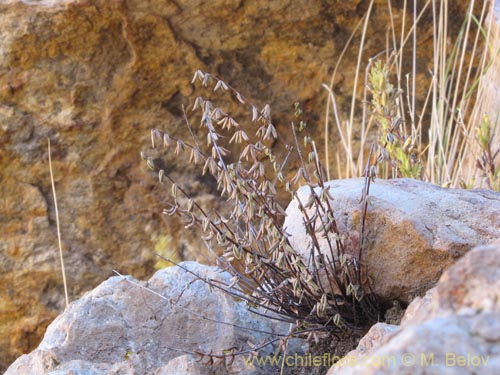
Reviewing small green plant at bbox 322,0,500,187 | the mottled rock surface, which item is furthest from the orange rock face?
the mottled rock surface

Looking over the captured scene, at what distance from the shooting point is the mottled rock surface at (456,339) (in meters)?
0.79

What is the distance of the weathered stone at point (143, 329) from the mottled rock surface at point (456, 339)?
0.75 meters

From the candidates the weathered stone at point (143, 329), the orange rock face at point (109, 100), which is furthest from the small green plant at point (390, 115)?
→ the orange rock face at point (109, 100)

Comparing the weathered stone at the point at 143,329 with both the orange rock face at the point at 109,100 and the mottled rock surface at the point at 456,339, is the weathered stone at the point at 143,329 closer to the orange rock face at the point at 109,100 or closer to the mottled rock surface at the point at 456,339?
the mottled rock surface at the point at 456,339

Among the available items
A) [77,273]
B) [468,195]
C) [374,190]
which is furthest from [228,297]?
[77,273]

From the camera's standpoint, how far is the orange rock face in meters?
2.72

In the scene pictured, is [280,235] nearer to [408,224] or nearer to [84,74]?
[408,224]

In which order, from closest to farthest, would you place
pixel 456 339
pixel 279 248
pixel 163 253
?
1. pixel 456 339
2. pixel 279 248
3. pixel 163 253

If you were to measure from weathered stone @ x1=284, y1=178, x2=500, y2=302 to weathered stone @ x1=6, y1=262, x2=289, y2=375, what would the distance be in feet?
0.71

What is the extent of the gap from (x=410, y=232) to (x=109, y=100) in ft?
4.99

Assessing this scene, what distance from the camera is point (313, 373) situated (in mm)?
1545

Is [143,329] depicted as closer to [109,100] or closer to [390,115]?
[390,115]

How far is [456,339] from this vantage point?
0.79 metres

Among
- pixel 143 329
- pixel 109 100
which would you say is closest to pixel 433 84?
pixel 109 100
